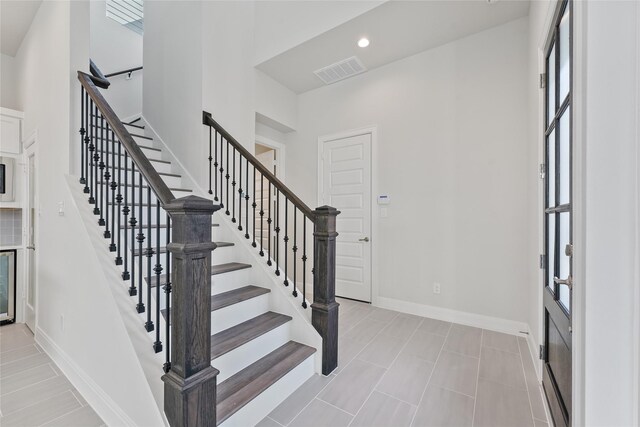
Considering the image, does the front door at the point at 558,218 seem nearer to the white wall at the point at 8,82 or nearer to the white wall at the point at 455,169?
the white wall at the point at 455,169

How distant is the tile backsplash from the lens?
3.27 meters

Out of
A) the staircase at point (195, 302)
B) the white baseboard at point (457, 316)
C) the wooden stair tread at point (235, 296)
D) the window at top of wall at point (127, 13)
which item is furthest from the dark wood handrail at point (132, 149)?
the window at top of wall at point (127, 13)

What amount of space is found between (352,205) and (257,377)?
262 centimetres

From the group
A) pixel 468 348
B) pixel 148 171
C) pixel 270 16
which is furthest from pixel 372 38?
pixel 468 348

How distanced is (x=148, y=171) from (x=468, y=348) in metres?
2.89

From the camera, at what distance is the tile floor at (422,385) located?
1.70m

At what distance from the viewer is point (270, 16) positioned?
3.51 m

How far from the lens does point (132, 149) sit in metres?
1.61

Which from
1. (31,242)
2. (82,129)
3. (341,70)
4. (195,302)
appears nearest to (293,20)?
(341,70)

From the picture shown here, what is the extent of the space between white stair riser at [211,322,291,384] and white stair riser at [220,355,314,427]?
242 millimetres

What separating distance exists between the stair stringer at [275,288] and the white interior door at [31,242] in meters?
1.54
